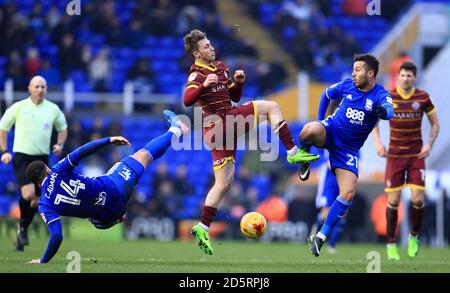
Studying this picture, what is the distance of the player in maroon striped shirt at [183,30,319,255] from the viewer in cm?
1235

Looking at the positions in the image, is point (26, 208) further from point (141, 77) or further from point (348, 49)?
point (348, 49)

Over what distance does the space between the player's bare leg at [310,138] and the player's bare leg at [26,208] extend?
416 centimetres

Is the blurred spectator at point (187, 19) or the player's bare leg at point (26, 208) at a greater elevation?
the blurred spectator at point (187, 19)

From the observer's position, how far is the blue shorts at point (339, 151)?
12336 millimetres

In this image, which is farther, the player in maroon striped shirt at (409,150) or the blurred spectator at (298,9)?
the blurred spectator at (298,9)

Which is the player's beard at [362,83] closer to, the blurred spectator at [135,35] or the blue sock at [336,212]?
the blue sock at [336,212]

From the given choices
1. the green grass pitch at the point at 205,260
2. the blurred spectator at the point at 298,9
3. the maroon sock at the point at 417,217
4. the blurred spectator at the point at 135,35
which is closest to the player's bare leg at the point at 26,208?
the green grass pitch at the point at 205,260

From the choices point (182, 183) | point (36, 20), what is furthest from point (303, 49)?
point (36, 20)

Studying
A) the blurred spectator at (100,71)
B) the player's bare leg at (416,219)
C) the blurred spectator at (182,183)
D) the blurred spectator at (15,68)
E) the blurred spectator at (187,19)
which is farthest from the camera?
the blurred spectator at (187,19)

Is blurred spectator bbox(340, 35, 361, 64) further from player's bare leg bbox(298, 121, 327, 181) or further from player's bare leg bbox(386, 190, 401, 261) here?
player's bare leg bbox(298, 121, 327, 181)

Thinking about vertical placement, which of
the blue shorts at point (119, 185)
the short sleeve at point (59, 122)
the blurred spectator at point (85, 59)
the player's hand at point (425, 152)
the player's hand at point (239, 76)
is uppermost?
the blurred spectator at point (85, 59)

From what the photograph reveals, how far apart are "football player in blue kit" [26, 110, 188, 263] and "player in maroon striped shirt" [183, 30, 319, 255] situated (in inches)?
32.4

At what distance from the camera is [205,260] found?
13.2 meters

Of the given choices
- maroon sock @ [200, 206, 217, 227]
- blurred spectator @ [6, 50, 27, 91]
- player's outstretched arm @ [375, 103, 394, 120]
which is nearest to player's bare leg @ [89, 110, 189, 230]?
maroon sock @ [200, 206, 217, 227]
